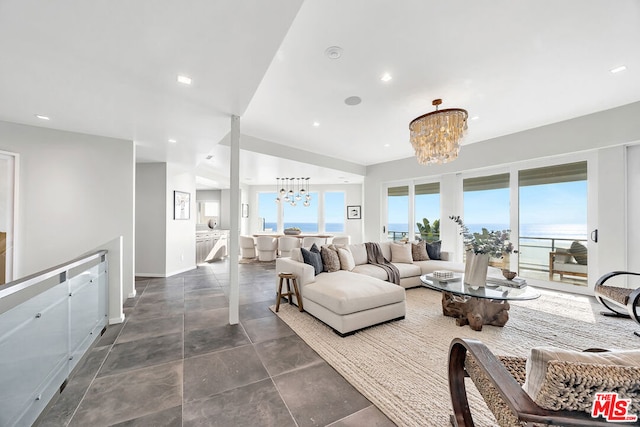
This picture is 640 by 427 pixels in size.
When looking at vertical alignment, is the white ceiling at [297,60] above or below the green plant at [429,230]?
above

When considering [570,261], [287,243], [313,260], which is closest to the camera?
[313,260]

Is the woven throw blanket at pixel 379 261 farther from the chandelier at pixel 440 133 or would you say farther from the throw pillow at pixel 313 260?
the chandelier at pixel 440 133

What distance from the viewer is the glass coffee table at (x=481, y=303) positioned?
271cm

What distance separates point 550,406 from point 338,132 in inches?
173

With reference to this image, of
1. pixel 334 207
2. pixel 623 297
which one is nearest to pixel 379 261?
pixel 623 297

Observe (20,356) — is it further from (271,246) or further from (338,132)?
(271,246)

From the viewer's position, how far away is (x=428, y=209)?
621cm

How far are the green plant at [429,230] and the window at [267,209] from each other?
568cm

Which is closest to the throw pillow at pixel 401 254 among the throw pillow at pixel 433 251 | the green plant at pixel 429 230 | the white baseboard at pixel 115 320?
the throw pillow at pixel 433 251

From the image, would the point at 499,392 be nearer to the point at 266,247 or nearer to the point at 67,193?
the point at 67,193

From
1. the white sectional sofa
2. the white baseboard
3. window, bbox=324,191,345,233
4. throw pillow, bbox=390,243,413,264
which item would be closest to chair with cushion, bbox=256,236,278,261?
window, bbox=324,191,345,233

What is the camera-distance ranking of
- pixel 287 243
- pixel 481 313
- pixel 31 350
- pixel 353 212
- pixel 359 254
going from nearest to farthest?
pixel 31 350
pixel 481 313
pixel 359 254
pixel 287 243
pixel 353 212

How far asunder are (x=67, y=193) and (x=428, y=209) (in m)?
6.89

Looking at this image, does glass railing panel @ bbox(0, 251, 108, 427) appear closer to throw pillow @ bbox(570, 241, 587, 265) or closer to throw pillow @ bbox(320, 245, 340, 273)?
throw pillow @ bbox(320, 245, 340, 273)
